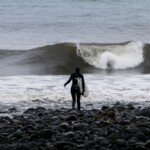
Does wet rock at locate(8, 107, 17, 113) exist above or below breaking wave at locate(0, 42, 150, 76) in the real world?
below

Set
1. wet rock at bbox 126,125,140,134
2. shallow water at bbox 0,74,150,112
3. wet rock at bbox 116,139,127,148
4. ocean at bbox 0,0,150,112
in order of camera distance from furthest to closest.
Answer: ocean at bbox 0,0,150,112, shallow water at bbox 0,74,150,112, wet rock at bbox 126,125,140,134, wet rock at bbox 116,139,127,148

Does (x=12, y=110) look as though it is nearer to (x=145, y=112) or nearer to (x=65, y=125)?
(x=65, y=125)

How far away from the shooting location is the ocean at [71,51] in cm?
1962

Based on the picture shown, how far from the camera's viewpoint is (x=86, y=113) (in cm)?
1570

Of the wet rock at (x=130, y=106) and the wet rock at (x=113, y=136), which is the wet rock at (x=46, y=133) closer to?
the wet rock at (x=113, y=136)

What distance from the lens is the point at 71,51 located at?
3284cm

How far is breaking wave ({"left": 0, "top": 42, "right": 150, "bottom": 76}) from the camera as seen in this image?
96.3 feet

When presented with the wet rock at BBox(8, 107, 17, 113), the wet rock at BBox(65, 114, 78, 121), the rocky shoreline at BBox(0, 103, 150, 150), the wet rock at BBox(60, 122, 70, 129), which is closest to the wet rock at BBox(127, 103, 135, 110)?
the rocky shoreline at BBox(0, 103, 150, 150)

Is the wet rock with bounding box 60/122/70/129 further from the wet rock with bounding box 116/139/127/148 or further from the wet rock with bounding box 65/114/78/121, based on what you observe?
the wet rock with bounding box 116/139/127/148

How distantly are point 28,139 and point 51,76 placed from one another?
13.7 metres

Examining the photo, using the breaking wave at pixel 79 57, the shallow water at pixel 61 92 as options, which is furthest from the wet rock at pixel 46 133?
the breaking wave at pixel 79 57

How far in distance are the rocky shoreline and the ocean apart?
239 centimetres

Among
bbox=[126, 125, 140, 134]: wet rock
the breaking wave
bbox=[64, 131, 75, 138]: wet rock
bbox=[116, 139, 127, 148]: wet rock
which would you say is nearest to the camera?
bbox=[116, 139, 127, 148]: wet rock

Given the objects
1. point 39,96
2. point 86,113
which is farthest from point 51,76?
point 86,113
